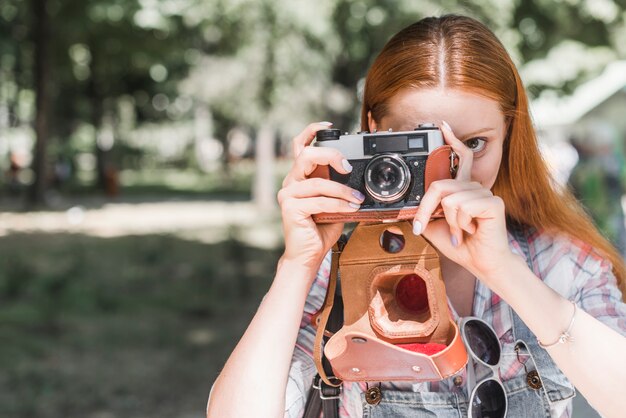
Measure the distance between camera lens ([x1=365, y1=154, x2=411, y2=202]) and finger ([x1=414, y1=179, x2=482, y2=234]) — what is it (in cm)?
9

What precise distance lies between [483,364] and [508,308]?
152 mm

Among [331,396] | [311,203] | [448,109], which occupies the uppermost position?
[448,109]

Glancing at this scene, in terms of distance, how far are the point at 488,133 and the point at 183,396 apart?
159 inches

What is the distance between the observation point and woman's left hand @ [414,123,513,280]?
152cm

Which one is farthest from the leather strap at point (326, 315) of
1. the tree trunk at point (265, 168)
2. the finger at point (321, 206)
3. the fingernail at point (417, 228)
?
the tree trunk at point (265, 168)

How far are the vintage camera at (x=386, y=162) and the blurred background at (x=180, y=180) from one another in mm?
797

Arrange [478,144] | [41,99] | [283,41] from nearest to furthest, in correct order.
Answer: [478,144] → [283,41] → [41,99]

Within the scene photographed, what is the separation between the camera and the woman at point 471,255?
1.50 metres

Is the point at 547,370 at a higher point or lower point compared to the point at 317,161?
lower

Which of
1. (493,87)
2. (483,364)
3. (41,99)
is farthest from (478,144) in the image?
(41,99)

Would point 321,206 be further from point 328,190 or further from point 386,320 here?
point 386,320

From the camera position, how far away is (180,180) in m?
30.3

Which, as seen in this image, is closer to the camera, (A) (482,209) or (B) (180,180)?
(A) (482,209)

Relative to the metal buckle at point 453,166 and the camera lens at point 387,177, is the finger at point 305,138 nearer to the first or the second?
the camera lens at point 387,177
